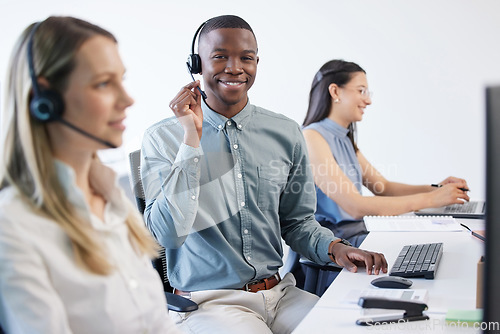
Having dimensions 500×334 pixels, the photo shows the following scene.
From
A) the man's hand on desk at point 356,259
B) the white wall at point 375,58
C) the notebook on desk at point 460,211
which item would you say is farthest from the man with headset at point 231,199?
the white wall at point 375,58

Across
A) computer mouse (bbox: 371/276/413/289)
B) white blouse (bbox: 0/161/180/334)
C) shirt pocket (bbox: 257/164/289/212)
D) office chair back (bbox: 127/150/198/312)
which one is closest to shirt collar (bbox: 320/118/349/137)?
shirt pocket (bbox: 257/164/289/212)

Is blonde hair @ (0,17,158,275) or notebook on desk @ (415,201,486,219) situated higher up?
blonde hair @ (0,17,158,275)

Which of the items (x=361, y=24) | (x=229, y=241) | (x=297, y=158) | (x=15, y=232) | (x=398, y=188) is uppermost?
(x=361, y=24)

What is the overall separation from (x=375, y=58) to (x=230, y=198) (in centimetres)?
266

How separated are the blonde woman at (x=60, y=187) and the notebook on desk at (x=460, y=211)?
1664mm

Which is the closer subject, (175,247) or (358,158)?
(175,247)

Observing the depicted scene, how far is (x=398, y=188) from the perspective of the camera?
289 cm

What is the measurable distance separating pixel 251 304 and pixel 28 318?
85 centimetres

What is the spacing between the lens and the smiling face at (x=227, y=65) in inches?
67.0

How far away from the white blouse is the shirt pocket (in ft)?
2.55

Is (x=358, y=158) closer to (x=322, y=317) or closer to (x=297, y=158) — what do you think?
(x=297, y=158)

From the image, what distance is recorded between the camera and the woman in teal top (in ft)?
7.78

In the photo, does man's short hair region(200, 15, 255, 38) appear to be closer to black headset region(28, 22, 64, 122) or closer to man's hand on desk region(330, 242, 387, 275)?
man's hand on desk region(330, 242, 387, 275)

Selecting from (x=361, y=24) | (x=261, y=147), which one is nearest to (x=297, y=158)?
(x=261, y=147)
